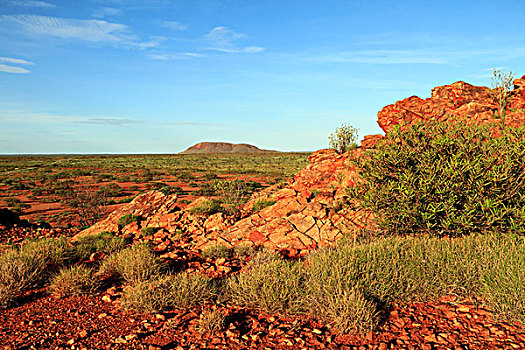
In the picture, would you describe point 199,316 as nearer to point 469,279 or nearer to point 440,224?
point 469,279

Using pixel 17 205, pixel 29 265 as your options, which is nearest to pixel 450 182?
pixel 29 265

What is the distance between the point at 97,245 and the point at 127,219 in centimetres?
215

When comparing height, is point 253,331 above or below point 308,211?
below

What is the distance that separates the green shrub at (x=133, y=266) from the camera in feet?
21.2

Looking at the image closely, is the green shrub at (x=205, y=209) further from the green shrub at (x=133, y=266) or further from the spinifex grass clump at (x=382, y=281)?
the spinifex grass clump at (x=382, y=281)

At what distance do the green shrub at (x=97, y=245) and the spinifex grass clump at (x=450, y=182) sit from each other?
6585 millimetres

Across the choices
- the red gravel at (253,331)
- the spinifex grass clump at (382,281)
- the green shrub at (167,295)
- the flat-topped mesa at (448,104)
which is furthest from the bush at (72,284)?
the flat-topped mesa at (448,104)

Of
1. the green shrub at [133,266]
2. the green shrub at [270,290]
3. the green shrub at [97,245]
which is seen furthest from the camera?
the green shrub at [97,245]

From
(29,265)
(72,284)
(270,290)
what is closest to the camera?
(270,290)

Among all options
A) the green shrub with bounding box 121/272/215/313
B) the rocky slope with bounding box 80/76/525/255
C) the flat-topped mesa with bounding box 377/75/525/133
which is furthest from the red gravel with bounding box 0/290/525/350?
the flat-topped mesa with bounding box 377/75/525/133

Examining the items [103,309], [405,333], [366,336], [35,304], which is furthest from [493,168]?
[35,304]

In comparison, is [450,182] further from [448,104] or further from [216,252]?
[448,104]

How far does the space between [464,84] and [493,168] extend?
7757mm

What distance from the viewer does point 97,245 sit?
9047mm
